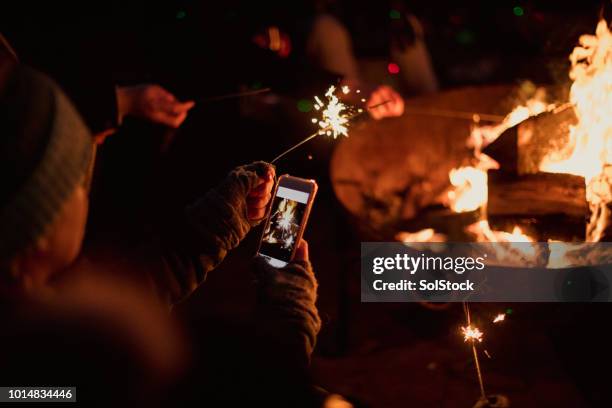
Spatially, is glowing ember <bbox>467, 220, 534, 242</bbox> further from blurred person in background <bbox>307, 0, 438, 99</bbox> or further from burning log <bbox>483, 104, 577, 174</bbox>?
blurred person in background <bbox>307, 0, 438, 99</bbox>

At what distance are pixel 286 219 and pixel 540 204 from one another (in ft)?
4.88

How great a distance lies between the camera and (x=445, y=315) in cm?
400

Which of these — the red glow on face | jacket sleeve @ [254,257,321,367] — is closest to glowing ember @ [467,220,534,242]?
jacket sleeve @ [254,257,321,367]

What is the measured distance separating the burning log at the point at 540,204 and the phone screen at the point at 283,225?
1386mm

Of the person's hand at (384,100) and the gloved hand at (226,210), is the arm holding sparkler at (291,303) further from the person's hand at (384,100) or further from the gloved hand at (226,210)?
the person's hand at (384,100)

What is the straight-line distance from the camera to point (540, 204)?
313 cm

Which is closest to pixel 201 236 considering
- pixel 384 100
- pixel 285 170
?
pixel 384 100

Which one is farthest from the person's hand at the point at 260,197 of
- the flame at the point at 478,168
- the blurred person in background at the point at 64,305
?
the flame at the point at 478,168

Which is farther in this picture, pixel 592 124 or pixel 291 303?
pixel 592 124

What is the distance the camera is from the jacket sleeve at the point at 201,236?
2209mm

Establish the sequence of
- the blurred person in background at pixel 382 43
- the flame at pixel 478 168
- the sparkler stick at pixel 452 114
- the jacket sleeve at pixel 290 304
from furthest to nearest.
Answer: the blurred person in background at pixel 382 43 < the sparkler stick at pixel 452 114 < the flame at pixel 478 168 < the jacket sleeve at pixel 290 304

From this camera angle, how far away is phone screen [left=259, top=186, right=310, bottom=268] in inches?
89.9

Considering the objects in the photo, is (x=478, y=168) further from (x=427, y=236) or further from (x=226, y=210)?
(x=226, y=210)

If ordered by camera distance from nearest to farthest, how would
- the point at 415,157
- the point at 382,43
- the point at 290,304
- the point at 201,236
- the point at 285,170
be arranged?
the point at 290,304
the point at 201,236
the point at 415,157
the point at 285,170
the point at 382,43
